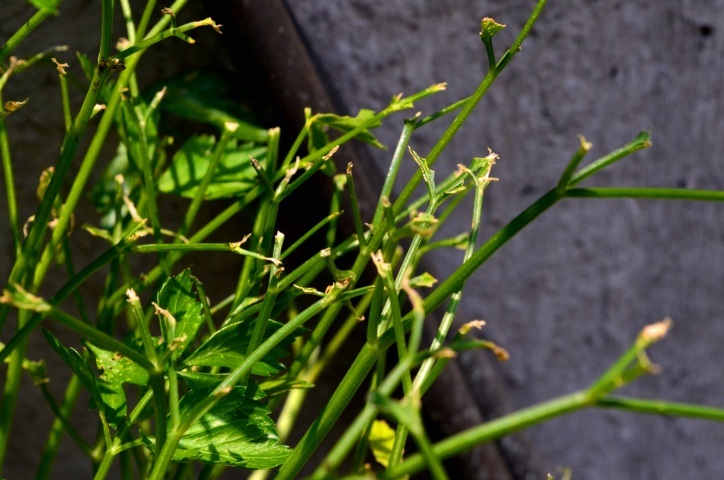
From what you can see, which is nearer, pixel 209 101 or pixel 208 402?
pixel 208 402

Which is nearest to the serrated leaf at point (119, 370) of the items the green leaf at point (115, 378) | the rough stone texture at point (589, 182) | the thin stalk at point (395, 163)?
the green leaf at point (115, 378)

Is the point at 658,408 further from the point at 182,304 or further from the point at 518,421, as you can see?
the point at 182,304

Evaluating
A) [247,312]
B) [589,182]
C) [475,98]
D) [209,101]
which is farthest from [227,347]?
[589,182]

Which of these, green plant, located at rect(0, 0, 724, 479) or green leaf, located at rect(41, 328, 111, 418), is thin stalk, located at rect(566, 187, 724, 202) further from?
green leaf, located at rect(41, 328, 111, 418)

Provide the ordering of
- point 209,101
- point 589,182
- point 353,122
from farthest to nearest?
point 589,182, point 209,101, point 353,122

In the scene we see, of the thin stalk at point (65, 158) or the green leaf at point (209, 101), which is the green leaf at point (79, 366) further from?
the green leaf at point (209, 101)

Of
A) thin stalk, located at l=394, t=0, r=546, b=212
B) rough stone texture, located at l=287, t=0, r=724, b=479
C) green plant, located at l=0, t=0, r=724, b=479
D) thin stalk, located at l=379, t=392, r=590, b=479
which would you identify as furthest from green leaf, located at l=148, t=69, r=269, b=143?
thin stalk, located at l=379, t=392, r=590, b=479

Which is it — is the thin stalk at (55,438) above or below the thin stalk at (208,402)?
below
